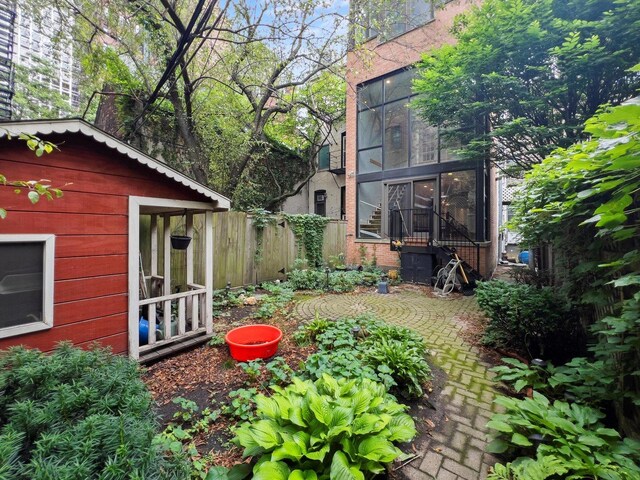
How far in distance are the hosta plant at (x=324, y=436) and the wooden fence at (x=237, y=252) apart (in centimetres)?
405

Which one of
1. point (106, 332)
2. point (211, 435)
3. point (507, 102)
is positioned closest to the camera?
point (211, 435)

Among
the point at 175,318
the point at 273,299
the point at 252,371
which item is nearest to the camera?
the point at 252,371

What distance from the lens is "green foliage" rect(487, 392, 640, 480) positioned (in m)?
1.42

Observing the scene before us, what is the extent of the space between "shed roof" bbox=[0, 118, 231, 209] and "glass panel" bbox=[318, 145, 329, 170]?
39.6 ft

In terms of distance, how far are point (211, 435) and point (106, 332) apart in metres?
1.82

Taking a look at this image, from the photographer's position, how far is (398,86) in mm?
8969

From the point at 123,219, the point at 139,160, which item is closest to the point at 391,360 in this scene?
the point at 123,219

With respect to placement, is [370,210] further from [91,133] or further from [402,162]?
[91,133]

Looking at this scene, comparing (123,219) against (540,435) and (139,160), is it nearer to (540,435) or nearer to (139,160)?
(139,160)

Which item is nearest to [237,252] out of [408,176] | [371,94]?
[408,176]

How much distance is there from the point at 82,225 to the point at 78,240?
0.16 m

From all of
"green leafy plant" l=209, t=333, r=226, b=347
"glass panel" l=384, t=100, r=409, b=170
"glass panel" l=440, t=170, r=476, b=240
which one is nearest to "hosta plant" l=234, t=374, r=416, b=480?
"green leafy plant" l=209, t=333, r=226, b=347

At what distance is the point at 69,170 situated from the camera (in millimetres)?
2709

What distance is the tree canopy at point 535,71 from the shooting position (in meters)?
4.05
